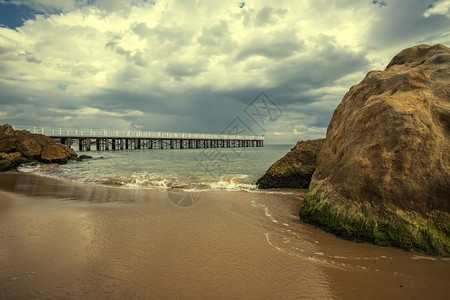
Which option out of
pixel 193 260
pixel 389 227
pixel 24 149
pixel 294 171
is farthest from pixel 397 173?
pixel 24 149

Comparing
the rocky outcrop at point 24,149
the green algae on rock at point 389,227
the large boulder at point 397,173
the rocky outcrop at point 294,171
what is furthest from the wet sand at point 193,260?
the rocky outcrop at point 24,149

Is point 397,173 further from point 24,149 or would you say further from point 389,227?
point 24,149

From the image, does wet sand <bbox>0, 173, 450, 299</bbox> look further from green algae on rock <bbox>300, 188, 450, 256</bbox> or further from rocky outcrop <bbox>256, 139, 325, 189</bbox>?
rocky outcrop <bbox>256, 139, 325, 189</bbox>

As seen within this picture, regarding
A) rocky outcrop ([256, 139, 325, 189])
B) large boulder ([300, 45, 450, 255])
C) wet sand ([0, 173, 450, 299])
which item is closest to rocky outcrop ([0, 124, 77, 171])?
wet sand ([0, 173, 450, 299])

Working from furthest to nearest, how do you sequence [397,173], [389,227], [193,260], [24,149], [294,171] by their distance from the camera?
[24,149] < [294,171] < [397,173] < [389,227] < [193,260]

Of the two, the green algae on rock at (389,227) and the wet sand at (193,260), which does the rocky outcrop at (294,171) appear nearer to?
the wet sand at (193,260)

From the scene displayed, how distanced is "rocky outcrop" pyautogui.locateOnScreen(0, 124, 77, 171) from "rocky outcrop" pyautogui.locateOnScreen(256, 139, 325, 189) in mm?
19313

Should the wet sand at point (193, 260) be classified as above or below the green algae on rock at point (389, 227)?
below

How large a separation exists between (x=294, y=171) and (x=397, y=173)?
224 inches

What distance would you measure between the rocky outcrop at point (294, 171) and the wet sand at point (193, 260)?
4068 mm

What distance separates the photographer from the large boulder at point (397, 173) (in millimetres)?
3814

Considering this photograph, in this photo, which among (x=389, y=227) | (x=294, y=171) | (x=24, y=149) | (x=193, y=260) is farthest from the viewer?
(x=24, y=149)

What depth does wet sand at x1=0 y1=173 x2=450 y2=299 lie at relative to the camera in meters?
2.72

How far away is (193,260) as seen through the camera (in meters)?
3.43
